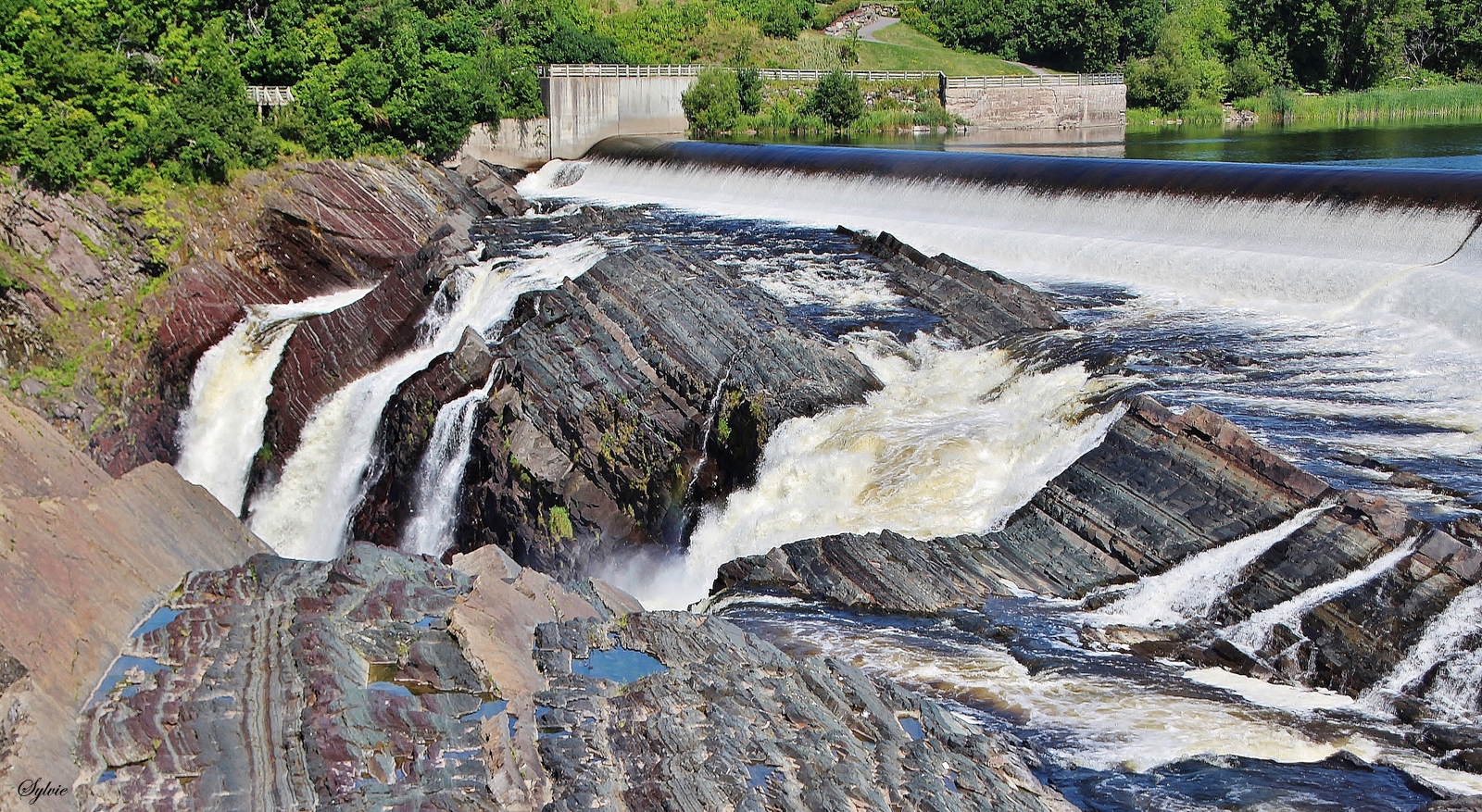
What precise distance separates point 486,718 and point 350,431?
511 inches

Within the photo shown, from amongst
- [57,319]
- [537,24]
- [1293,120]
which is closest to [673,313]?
[57,319]

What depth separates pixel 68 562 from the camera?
11.8 m

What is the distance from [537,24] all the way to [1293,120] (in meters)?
33.5

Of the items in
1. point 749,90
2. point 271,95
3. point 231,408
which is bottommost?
point 231,408

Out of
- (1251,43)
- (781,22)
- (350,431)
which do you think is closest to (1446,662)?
(350,431)

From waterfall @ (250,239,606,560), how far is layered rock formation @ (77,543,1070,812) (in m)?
9.13

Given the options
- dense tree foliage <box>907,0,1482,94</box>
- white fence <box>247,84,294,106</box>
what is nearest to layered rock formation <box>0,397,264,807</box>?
white fence <box>247,84,294,106</box>

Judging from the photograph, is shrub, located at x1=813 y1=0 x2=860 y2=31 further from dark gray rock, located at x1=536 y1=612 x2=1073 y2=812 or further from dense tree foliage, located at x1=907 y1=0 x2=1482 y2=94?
dark gray rock, located at x1=536 y1=612 x2=1073 y2=812

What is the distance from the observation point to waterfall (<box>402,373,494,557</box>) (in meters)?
19.7

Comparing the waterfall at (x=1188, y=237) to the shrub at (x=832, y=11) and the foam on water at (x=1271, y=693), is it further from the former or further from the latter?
the shrub at (x=832, y=11)

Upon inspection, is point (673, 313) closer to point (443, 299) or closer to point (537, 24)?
point (443, 299)

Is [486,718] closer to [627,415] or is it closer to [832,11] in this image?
[627,415]

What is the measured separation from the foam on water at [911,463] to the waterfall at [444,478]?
3350 mm

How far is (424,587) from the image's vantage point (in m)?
12.2
